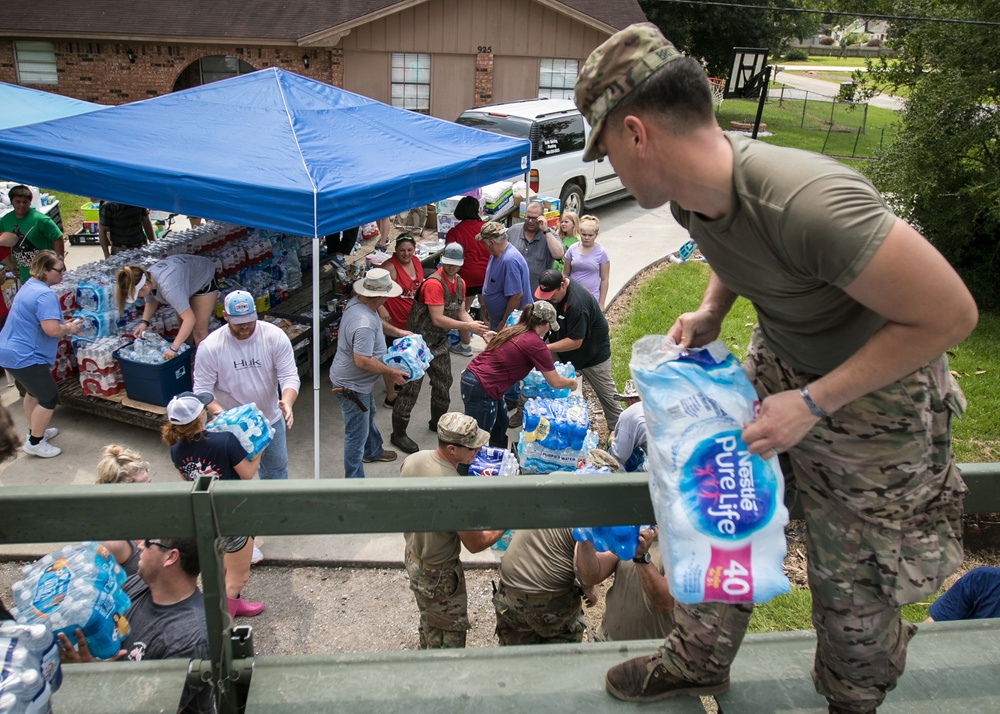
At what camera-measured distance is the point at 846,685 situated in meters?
2.02

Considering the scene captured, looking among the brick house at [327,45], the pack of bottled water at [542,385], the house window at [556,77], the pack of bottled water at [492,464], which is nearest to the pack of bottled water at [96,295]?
the pack of bottled water at [542,385]

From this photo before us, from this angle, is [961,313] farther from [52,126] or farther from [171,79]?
[171,79]

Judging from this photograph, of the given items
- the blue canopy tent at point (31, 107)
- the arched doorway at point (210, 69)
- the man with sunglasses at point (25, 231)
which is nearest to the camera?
the man with sunglasses at point (25, 231)

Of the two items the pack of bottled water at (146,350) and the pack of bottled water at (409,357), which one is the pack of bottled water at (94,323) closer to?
the pack of bottled water at (146,350)

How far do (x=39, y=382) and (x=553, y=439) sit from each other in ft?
13.8

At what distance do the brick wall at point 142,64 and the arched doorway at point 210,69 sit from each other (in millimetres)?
921

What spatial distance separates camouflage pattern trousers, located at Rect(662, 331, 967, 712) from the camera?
6.01 feet

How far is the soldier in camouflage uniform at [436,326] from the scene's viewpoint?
Result: 751 cm

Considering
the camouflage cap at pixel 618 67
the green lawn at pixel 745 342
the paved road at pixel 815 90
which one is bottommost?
the paved road at pixel 815 90

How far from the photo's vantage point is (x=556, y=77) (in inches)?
842

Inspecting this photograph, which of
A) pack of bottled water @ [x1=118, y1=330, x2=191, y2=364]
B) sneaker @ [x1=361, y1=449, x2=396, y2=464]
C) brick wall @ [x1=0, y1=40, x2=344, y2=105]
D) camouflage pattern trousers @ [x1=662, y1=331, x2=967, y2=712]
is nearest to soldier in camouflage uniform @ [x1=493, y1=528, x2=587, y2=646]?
camouflage pattern trousers @ [x1=662, y1=331, x2=967, y2=712]

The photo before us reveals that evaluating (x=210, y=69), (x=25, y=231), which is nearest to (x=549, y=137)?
(x=25, y=231)

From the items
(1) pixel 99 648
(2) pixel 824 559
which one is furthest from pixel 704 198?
(1) pixel 99 648

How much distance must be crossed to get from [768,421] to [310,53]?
2109 centimetres
